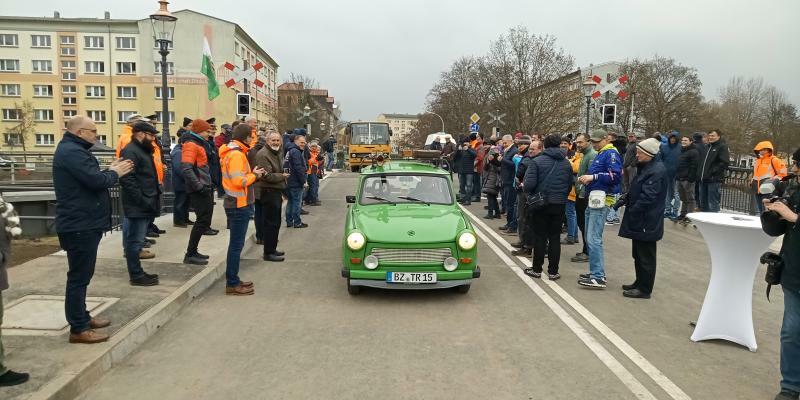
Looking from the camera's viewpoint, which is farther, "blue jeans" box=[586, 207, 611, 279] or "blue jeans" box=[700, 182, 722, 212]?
"blue jeans" box=[700, 182, 722, 212]

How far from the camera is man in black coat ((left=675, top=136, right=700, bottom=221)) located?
1258 centimetres

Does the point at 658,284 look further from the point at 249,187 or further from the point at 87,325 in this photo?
the point at 87,325

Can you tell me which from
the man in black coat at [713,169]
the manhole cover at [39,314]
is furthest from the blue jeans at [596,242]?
the man in black coat at [713,169]

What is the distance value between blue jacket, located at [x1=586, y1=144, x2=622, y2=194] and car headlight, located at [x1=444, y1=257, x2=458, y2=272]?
7.82 feet

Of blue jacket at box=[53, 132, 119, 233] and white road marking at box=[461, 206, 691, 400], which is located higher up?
blue jacket at box=[53, 132, 119, 233]

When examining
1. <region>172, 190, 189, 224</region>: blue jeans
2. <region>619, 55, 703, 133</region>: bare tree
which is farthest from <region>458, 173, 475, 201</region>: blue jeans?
<region>619, 55, 703, 133</region>: bare tree

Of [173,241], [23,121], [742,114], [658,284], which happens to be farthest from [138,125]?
[742,114]

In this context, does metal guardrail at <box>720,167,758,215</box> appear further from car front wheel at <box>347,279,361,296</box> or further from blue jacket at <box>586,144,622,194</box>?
car front wheel at <box>347,279,361,296</box>

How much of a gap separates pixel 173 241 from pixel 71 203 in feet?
16.3

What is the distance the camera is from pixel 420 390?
13.5 ft

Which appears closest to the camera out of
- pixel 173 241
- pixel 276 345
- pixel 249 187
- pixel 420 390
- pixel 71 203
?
pixel 420 390

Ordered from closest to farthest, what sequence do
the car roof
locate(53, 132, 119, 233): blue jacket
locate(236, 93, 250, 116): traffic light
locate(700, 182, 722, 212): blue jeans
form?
locate(53, 132, 119, 233): blue jacket < the car roof < locate(700, 182, 722, 212): blue jeans < locate(236, 93, 250, 116): traffic light

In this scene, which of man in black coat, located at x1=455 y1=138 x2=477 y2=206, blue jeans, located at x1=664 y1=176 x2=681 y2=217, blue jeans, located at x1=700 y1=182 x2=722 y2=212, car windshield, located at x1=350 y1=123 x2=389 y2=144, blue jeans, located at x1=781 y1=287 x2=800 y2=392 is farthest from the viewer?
car windshield, located at x1=350 y1=123 x2=389 y2=144

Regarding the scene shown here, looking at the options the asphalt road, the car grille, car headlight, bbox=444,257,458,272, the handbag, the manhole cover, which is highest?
the handbag
